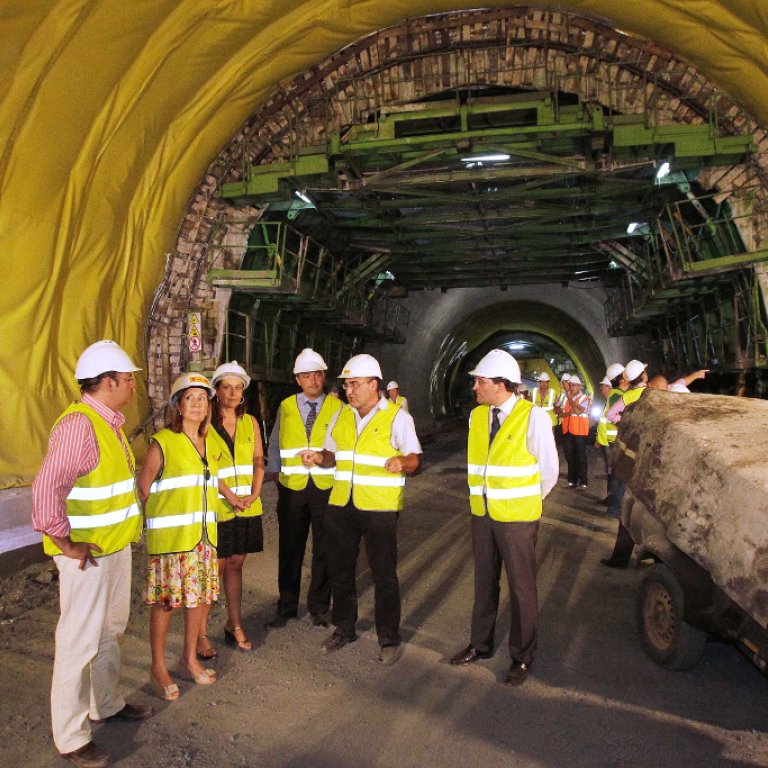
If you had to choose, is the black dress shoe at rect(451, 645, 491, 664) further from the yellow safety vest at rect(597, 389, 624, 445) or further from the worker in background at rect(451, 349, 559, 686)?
the yellow safety vest at rect(597, 389, 624, 445)

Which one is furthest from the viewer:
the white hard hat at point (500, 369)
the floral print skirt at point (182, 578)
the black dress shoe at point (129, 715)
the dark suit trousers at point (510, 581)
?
the white hard hat at point (500, 369)

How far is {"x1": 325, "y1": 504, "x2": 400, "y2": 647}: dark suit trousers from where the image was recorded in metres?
4.41

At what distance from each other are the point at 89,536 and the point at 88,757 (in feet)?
3.18

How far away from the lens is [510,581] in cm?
411

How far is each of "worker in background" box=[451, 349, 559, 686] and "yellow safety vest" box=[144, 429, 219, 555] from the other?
159 cm

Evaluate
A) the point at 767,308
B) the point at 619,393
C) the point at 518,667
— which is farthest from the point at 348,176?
the point at 518,667

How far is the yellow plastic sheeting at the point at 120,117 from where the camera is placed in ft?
23.3

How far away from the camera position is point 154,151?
9.11 meters

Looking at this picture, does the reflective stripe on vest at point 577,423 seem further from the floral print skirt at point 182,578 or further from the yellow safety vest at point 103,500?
the yellow safety vest at point 103,500

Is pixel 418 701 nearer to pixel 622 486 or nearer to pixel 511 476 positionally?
pixel 511 476

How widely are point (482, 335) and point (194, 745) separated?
94.7 ft

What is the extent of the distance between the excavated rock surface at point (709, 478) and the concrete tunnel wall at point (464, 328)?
1602cm

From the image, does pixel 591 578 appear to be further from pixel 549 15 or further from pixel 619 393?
pixel 549 15

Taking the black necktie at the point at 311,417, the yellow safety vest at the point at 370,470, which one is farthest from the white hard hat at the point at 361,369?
the black necktie at the point at 311,417
